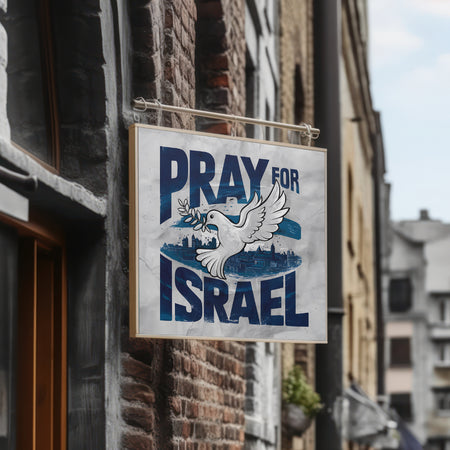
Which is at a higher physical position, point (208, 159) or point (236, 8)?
point (236, 8)

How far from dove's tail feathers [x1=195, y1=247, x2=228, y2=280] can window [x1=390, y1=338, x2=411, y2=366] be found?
160 feet

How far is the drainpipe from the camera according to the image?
8.48 metres

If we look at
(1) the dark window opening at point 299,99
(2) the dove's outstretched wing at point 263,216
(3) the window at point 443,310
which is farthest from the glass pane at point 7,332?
(3) the window at point 443,310

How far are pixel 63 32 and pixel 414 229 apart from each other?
178 feet

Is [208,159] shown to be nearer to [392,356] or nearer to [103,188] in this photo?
[103,188]

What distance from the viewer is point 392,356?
174 feet

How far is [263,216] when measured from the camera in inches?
184

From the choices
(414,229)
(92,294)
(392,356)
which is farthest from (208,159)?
(414,229)

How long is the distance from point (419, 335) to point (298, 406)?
145 ft

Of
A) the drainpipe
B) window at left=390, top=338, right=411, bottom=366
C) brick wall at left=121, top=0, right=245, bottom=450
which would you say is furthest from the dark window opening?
window at left=390, top=338, right=411, bottom=366

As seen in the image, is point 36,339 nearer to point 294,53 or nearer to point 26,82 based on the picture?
point 26,82

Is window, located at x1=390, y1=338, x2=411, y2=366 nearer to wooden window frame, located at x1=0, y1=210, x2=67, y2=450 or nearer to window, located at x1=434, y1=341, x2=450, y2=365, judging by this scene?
window, located at x1=434, y1=341, x2=450, y2=365

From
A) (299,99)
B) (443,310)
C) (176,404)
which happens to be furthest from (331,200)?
(443,310)

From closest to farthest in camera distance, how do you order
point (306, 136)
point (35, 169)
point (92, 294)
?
point (35, 169) < point (92, 294) < point (306, 136)
